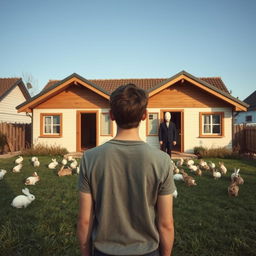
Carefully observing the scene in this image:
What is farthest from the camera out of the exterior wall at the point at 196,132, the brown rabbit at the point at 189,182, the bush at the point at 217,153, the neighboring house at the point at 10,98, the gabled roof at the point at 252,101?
the gabled roof at the point at 252,101

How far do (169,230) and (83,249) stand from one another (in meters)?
0.60

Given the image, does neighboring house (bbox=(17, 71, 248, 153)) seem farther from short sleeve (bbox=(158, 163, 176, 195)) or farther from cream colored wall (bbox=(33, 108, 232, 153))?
short sleeve (bbox=(158, 163, 176, 195))

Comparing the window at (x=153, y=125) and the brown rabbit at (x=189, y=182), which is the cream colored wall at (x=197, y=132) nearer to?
the window at (x=153, y=125)

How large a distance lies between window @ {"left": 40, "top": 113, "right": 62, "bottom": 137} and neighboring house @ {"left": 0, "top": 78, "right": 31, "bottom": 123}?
8347 mm

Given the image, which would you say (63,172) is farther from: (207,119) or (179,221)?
(207,119)

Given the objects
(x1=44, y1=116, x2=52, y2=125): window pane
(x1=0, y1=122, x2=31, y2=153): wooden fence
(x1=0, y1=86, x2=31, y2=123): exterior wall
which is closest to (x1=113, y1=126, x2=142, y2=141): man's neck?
(x1=44, y1=116, x2=52, y2=125): window pane

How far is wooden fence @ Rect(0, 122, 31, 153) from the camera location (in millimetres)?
15172

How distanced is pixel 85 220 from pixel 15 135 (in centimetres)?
1659

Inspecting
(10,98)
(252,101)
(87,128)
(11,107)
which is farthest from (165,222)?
(252,101)

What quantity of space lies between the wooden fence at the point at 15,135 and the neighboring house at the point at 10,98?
590cm

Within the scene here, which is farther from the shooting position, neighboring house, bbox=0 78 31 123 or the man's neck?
neighboring house, bbox=0 78 31 123

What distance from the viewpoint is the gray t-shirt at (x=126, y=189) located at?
1.41 metres

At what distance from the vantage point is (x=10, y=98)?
2311cm

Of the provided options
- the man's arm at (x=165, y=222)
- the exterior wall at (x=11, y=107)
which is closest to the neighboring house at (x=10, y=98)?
the exterior wall at (x=11, y=107)
